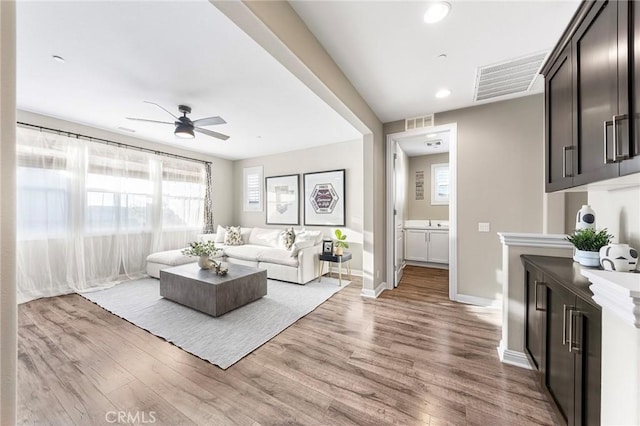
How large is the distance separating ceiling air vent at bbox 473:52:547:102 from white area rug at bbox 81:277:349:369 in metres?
3.34

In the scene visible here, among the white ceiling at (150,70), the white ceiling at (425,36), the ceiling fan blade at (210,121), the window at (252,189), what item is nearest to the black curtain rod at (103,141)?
the white ceiling at (150,70)

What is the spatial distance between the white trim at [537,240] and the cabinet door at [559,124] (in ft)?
1.30

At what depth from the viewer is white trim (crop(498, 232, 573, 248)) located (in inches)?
73.8

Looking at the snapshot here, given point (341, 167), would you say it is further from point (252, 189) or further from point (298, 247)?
point (252, 189)

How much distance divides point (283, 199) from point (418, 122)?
338 centimetres

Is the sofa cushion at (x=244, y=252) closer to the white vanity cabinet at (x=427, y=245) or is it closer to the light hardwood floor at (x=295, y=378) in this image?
the light hardwood floor at (x=295, y=378)

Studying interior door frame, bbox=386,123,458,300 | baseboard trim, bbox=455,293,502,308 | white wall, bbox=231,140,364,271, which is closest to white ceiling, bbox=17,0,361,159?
white wall, bbox=231,140,364,271

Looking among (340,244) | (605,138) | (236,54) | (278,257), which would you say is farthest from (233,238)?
Answer: (605,138)

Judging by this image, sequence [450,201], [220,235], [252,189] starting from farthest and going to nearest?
[252,189] < [220,235] < [450,201]

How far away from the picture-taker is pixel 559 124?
1850 millimetres

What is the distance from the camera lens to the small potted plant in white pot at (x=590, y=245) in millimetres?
1520

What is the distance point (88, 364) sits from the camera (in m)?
2.03

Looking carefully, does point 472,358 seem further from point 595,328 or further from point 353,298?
point 353,298

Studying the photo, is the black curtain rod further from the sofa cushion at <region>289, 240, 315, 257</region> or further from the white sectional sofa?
the sofa cushion at <region>289, 240, 315, 257</region>
